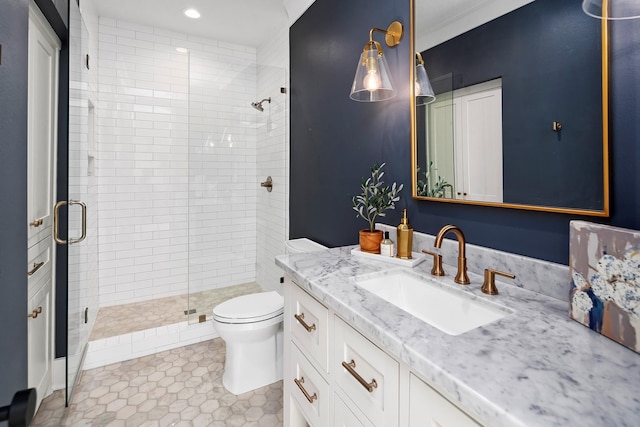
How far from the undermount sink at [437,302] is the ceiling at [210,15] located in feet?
8.38

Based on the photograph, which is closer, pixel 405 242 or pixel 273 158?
pixel 405 242

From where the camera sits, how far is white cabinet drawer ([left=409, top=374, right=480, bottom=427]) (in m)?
Answer: 0.60

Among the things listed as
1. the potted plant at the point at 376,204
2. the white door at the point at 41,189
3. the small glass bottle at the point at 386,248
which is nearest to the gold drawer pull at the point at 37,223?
the white door at the point at 41,189

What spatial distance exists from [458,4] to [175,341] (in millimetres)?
2766

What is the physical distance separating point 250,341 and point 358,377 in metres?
1.23

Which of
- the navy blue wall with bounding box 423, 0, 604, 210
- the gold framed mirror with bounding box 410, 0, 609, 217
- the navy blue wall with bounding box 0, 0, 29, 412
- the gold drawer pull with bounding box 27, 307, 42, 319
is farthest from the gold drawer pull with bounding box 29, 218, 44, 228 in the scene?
the navy blue wall with bounding box 423, 0, 604, 210

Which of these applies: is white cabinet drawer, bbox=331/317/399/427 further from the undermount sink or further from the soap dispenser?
the soap dispenser

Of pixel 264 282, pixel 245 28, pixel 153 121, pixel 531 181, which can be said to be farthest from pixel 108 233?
pixel 531 181

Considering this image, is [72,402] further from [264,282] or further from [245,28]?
[245,28]

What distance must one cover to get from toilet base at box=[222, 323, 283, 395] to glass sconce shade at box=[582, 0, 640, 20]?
1.96m

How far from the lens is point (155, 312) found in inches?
117

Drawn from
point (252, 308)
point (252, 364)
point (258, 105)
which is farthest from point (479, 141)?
point (258, 105)

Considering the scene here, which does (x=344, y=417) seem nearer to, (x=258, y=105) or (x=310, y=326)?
(x=310, y=326)

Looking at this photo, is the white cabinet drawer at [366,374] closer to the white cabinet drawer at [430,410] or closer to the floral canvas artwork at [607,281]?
the white cabinet drawer at [430,410]
